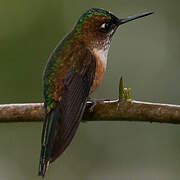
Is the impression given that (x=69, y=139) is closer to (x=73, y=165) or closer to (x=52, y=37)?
(x=73, y=165)

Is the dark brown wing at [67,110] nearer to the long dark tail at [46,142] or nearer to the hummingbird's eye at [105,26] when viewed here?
the long dark tail at [46,142]

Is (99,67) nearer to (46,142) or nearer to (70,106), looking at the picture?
(70,106)

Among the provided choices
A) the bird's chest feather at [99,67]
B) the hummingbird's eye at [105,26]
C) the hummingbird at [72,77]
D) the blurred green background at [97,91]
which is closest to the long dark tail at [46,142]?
the hummingbird at [72,77]

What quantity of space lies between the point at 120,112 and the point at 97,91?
3.87 meters

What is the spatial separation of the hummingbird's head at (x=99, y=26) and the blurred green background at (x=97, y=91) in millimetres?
1953

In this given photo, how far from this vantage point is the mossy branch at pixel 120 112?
11.6 feet

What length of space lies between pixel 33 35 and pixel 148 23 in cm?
237

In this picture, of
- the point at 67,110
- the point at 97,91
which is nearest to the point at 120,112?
the point at 67,110

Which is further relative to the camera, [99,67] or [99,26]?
[99,26]

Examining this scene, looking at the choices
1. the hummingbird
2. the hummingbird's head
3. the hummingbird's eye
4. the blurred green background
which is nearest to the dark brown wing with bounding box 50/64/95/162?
the hummingbird

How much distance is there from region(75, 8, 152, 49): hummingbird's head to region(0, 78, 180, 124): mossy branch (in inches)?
47.3

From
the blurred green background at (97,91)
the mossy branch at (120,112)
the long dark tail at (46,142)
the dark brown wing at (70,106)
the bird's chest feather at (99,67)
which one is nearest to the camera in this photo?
the mossy branch at (120,112)

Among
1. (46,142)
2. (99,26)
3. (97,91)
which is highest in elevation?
(99,26)

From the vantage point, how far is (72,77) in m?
4.50
